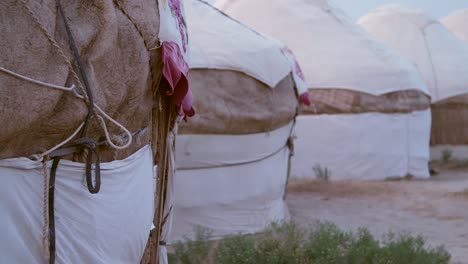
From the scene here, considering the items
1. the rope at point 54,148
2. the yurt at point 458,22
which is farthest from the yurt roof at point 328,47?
the yurt at point 458,22

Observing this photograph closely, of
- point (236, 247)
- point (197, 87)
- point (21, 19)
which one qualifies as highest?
point (21, 19)

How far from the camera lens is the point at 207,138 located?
5738 mm

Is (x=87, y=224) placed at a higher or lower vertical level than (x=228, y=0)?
higher

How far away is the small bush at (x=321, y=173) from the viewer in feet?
33.6

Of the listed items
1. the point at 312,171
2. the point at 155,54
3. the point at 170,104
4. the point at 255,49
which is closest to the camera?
the point at 155,54

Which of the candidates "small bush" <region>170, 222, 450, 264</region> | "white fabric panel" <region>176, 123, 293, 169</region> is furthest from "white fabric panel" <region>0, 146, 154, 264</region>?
"white fabric panel" <region>176, 123, 293, 169</region>

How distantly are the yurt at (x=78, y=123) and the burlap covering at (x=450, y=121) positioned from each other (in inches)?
419

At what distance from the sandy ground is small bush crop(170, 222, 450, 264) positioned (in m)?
0.94

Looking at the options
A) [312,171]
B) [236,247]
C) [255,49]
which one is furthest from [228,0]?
[236,247]

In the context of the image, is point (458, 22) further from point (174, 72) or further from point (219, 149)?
point (174, 72)

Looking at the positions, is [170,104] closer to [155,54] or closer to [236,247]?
[155,54]

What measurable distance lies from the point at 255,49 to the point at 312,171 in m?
4.55

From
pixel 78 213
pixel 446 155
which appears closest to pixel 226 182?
pixel 78 213

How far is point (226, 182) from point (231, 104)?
2.05ft
